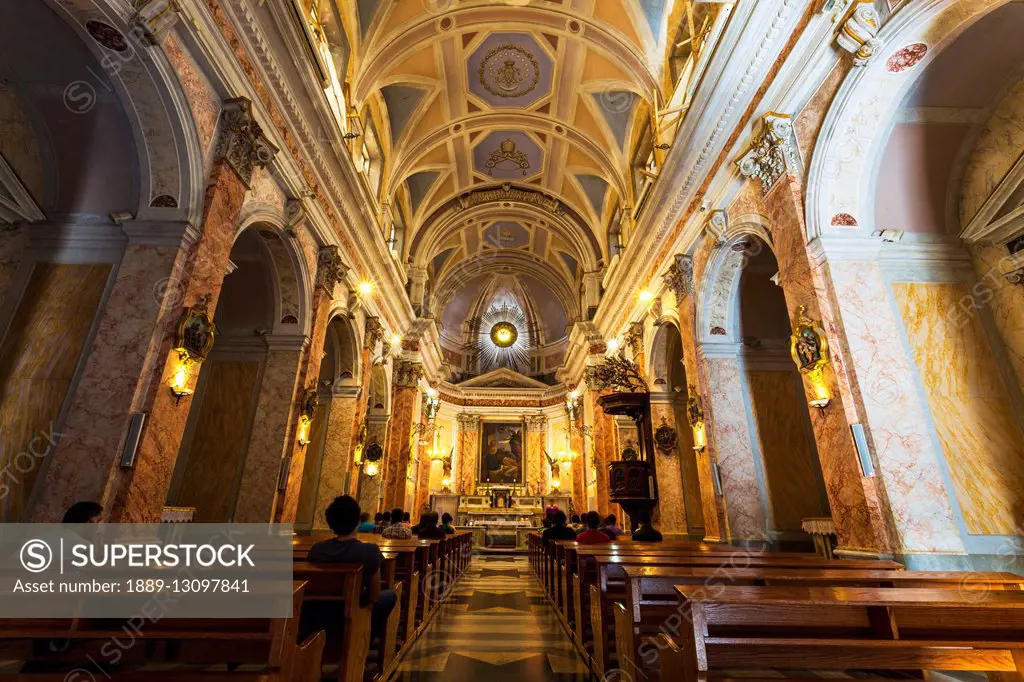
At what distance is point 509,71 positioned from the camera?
12406mm

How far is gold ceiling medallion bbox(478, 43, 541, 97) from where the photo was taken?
11.9 metres

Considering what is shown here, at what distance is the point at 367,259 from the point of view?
11.2 m

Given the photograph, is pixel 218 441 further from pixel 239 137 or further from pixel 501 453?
pixel 501 453

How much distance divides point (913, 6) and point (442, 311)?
64.0 feet

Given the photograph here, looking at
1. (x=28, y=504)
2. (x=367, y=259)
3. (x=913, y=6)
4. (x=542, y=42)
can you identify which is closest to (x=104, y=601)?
(x=28, y=504)

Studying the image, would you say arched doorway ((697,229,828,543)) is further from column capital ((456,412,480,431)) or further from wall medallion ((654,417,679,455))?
column capital ((456,412,480,431))

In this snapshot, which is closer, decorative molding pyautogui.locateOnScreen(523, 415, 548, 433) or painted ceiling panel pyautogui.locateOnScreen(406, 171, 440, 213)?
painted ceiling panel pyautogui.locateOnScreen(406, 171, 440, 213)

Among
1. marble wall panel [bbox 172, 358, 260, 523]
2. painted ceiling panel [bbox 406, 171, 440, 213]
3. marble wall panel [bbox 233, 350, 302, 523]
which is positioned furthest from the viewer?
painted ceiling panel [bbox 406, 171, 440, 213]

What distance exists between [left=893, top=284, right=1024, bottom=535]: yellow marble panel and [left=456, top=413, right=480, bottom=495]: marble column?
1780 cm

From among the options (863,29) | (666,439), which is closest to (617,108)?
(863,29)

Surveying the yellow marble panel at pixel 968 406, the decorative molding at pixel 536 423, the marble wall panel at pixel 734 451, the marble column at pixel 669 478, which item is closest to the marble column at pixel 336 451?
the marble column at pixel 669 478

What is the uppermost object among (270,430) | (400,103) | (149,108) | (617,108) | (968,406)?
(400,103)

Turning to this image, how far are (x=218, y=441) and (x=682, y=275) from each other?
8427 millimetres

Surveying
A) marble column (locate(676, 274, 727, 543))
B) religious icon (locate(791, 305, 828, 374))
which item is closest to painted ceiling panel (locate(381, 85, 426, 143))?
marble column (locate(676, 274, 727, 543))
